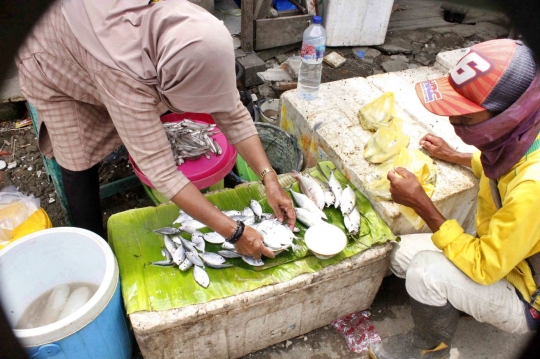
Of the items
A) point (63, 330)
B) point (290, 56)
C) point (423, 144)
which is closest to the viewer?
point (63, 330)

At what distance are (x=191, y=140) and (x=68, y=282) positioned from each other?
1395 millimetres

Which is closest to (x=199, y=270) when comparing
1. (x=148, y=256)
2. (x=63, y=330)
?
(x=148, y=256)

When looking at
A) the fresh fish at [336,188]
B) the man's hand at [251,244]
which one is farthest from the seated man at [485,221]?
the man's hand at [251,244]

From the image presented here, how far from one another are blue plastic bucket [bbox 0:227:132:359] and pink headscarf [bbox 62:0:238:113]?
1.05 m

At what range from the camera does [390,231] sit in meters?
2.82

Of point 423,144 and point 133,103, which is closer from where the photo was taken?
point 133,103

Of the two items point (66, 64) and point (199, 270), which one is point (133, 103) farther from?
point (199, 270)

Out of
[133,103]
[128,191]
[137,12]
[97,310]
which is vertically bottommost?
[128,191]

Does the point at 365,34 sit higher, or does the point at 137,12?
the point at 137,12

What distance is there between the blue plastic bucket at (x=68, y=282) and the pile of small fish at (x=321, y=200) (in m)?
1.34

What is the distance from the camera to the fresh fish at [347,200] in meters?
2.88

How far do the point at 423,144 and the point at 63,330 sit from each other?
9.37 ft

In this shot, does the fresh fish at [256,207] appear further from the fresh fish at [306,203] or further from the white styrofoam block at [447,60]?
the white styrofoam block at [447,60]

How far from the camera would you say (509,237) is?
78.5 inches
